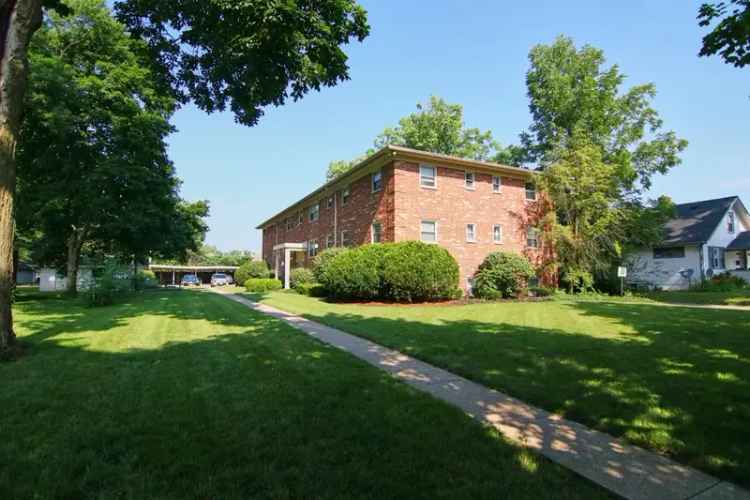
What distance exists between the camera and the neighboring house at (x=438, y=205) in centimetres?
1819

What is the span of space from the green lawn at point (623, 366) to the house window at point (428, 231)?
810 cm

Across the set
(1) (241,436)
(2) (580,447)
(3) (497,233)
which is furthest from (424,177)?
(1) (241,436)

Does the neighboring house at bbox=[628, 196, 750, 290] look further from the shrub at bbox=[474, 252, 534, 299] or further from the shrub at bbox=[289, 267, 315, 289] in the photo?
the shrub at bbox=[289, 267, 315, 289]

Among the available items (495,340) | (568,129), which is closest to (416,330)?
(495,340)

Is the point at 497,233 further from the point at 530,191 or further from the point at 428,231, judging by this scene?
the point at 428,231

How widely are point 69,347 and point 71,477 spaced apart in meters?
5.33

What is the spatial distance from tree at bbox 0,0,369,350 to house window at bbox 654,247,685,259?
94.0ft

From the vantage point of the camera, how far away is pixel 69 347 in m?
6.77

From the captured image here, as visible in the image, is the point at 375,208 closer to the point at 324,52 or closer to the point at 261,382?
the point at 324,52

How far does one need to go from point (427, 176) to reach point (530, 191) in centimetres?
748

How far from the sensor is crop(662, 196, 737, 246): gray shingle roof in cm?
2605

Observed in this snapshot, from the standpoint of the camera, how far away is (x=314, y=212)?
90.9 ft

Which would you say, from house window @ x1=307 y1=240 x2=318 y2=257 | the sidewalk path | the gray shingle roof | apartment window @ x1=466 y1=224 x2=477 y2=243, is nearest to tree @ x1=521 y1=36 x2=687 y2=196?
the gray shingle roof

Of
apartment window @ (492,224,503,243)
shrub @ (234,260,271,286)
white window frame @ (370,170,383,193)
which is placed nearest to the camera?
white window frame @ (370,170,383,193)
